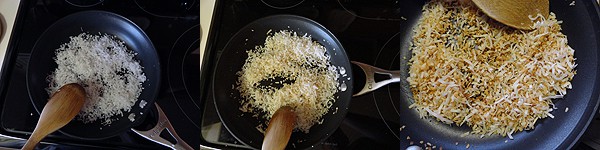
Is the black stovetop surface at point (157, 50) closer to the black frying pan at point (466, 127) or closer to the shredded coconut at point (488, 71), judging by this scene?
the black frying pan at point (466, 127)

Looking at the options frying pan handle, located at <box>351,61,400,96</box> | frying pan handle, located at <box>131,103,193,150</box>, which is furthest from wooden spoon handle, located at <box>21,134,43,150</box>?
frying pan handle, located at <box>351,61,400,96</box>

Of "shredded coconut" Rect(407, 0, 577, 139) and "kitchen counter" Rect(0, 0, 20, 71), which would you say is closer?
"shredded coconut" Rect(407, 0, 577, 139)

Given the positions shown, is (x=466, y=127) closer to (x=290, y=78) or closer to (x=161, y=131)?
(x=290, y=78)

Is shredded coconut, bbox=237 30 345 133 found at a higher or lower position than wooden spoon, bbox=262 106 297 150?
higher

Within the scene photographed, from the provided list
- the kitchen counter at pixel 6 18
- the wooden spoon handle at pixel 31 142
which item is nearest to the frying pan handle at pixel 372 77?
the wooden spoon handle at pixel 31 142

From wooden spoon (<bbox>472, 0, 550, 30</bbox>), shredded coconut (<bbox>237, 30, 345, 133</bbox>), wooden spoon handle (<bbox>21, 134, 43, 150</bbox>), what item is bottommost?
wooden spoon handle (<bbox>21, 134, 43, 150</bbox>)

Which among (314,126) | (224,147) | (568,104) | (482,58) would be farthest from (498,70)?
(224,147)

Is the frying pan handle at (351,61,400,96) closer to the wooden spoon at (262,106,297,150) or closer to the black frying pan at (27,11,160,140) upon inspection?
the wooden spoon at (262,106,297,150)
